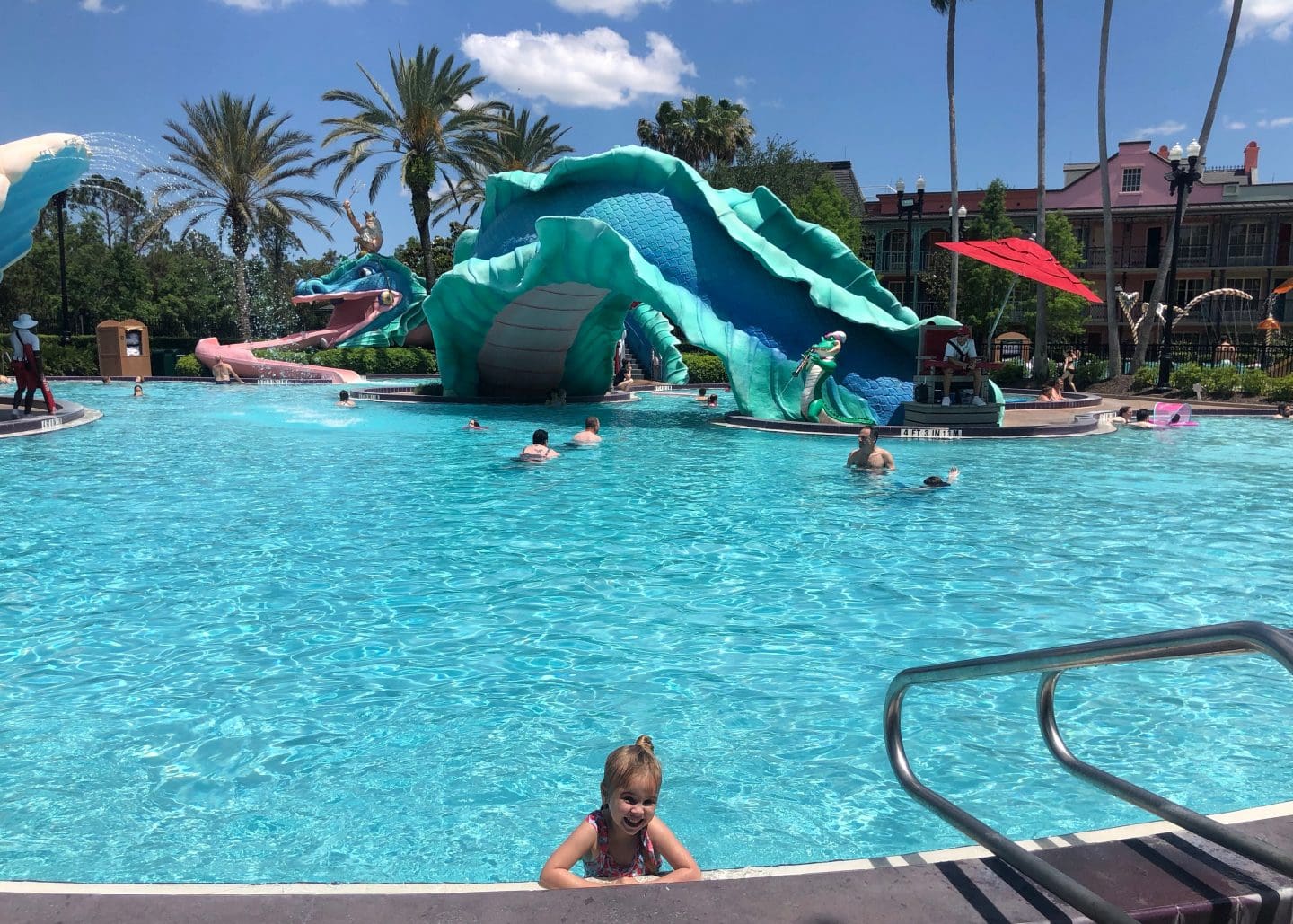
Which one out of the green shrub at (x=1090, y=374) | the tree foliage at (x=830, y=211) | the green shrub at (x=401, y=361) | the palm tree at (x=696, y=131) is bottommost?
the green shrub at (x=1090, y=374)

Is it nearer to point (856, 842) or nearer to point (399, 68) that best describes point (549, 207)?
point (399, 68)

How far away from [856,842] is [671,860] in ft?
4.27

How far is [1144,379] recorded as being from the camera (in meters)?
26.8

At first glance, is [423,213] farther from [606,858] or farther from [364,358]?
[606,858]

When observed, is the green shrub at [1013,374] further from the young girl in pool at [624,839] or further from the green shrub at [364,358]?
the young girl in pool at [624,839]

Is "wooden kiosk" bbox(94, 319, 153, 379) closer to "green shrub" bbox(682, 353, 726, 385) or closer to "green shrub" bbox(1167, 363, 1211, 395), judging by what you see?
"green shrub" bbox(682, 353, 726, 385)

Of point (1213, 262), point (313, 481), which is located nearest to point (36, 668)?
point (313, 481)

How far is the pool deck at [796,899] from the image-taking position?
6.68 feet

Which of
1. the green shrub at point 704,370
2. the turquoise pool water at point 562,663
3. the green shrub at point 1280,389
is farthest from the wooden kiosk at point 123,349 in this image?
the green shrub at point 1280,389

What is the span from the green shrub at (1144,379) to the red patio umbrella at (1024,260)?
878 centimetres

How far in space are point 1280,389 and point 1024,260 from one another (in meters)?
9.84

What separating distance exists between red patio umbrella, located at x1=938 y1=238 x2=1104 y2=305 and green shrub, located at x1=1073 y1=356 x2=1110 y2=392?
414 inches

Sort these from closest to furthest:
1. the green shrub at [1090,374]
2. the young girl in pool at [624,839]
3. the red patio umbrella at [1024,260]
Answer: the young girl in pool at [624,839]
the red patio umbrella at [1024,260]
the green shrub at [1090,374]

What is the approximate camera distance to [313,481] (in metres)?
12.4
